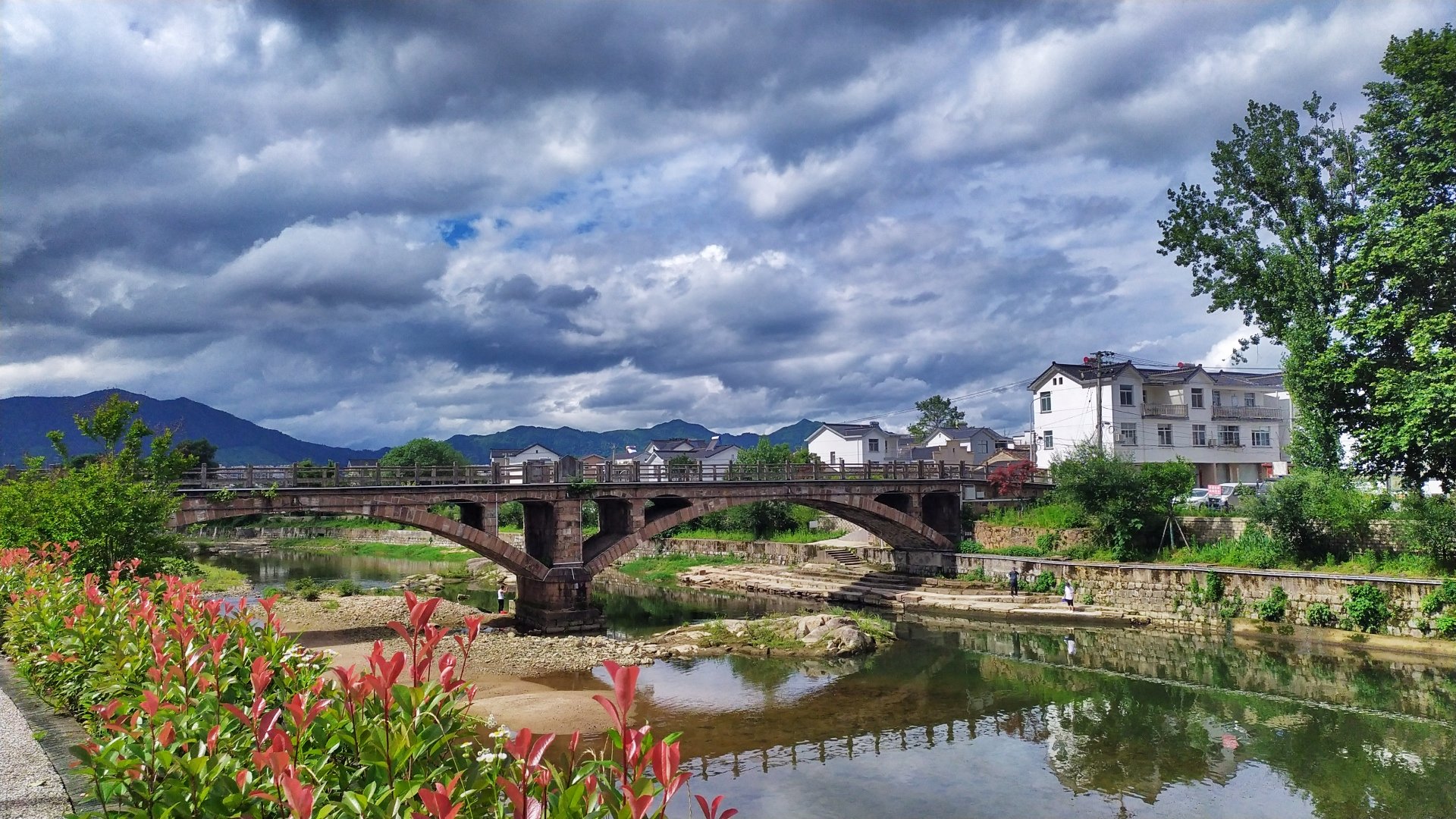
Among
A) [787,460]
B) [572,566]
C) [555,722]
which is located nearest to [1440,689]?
[555,722]

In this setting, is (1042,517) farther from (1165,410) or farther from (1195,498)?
(1165,410)

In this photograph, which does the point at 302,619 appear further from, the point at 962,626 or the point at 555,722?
the point at 962,626

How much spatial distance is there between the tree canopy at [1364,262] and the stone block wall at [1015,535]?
32.9 ft

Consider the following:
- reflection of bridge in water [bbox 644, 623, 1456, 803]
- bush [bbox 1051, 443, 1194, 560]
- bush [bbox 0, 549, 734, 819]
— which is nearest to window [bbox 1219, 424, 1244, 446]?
bush [bbox 1051, 443, 1194, 560]

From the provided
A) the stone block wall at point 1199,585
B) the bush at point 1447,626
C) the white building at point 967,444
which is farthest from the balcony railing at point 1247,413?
the bush at point 1447,626

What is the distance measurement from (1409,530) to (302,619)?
4266 centimetres

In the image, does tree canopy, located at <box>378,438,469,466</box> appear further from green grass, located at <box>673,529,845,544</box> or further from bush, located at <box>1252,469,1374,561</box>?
bush, located at <box>1252,469,1374,561</box>

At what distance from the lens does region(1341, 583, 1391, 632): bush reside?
89.7 feet

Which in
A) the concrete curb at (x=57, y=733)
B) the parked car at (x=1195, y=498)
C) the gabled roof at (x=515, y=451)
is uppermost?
the gabled roof at (x=515, y=451)

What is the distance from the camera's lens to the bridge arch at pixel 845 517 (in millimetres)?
37031

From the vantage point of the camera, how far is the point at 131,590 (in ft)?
37.0

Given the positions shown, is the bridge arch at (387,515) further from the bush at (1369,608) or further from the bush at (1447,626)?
the bush at (1447,626)

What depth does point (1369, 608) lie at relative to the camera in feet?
90.1

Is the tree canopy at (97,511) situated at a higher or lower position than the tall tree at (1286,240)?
lower
